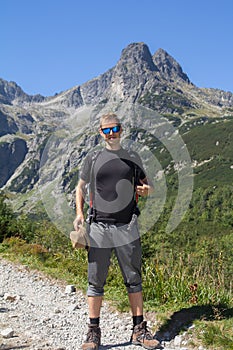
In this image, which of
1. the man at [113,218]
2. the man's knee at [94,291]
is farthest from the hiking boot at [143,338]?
the man's knee at [94,291]

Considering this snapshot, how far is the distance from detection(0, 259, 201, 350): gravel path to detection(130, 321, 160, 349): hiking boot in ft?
0.29

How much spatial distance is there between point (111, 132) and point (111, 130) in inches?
0.9

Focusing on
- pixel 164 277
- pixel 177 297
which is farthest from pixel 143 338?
pixel 164 277

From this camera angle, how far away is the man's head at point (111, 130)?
4605mm

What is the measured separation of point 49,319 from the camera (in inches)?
221

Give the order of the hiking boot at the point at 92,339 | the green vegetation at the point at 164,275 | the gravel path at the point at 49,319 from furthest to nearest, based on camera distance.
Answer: the green vegetation at the point at 164,275 → the gravel path at the point at 49,319 → the hiking boot at the point at 92,339

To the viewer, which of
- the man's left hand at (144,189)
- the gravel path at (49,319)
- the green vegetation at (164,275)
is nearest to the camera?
the man's left hand at (144,189)

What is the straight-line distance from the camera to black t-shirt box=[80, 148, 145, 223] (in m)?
4.50

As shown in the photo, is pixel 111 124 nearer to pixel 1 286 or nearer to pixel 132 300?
pixel 132 300

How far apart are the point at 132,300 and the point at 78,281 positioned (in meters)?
3.16

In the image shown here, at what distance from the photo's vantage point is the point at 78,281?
A: 7648 mm

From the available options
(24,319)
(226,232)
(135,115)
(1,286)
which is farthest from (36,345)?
(226,232)

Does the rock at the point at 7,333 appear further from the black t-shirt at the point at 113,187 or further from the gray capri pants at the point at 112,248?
the black t-shirt at the point at 113,187

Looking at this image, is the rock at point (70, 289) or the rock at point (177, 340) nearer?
the rock at point (177, 340)
